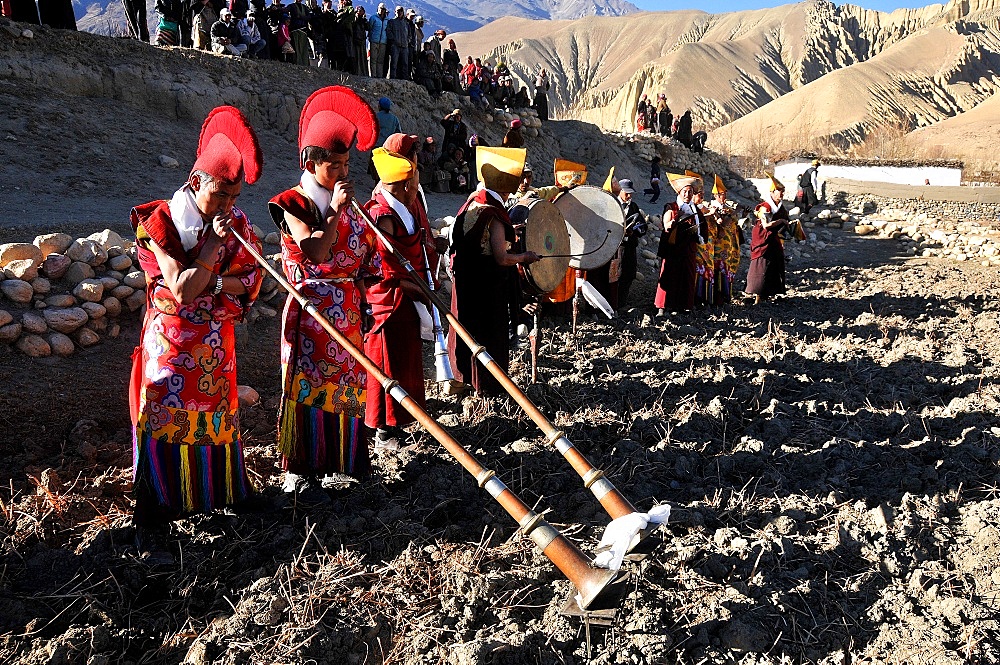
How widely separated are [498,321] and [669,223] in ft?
12.5

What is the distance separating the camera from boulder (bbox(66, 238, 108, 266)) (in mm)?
5184

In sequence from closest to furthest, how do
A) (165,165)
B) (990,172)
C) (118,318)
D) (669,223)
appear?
(118,318)
(669,223)
(165,165)
(990,172)

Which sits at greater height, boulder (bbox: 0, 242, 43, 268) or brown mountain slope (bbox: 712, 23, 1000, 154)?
brown mountain slope (bbox: 712, 23, 1000, 154)

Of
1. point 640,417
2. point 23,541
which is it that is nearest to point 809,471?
point 640,417

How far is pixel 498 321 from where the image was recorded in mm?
4914

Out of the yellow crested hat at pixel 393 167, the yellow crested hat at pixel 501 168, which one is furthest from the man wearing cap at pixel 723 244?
the yellow crested hat at pixel 393 167

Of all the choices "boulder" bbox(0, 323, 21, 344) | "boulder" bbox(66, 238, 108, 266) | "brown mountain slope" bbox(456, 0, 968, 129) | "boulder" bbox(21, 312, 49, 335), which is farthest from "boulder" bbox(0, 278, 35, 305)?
"brown mountain slope" bbox(456, 0, 968, 129)

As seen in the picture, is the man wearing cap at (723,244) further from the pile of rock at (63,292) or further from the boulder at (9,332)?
the boulder at (9,332)

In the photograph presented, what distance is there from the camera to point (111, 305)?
5125 mm

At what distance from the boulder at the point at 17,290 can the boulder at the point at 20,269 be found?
5cm

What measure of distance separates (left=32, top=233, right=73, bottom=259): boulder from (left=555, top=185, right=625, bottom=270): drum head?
11.9 feet

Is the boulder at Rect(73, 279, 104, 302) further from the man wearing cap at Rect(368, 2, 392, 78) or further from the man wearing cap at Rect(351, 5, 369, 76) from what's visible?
the man wearing cap at Rect(368, 2, 392, 78)

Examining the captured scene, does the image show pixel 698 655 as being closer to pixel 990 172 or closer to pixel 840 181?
pixel 840 181

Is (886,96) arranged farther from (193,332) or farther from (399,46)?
(193,332)
